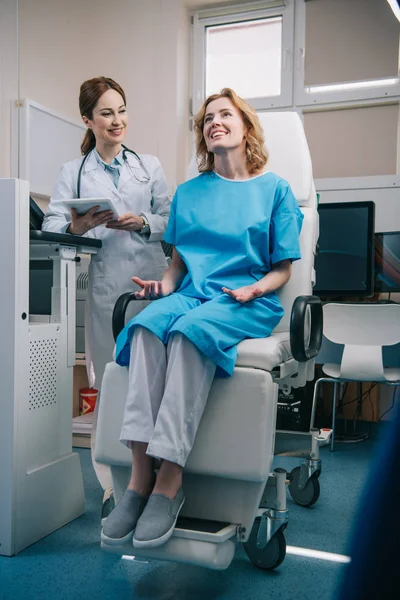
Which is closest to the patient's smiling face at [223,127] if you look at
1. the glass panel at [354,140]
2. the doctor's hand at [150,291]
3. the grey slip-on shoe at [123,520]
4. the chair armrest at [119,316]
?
the doctor's hand at [150,291]

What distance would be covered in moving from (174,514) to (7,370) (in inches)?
25.1

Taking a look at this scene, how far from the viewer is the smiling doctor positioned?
74.6 inches

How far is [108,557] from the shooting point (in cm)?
157

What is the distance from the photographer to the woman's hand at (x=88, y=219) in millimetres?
1731

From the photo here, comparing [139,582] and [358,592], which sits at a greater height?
[358,592]

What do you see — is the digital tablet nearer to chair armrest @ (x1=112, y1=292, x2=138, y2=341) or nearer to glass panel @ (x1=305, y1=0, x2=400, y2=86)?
chair armrest @ (x1=112, y1=292, x2=138, y2=341)

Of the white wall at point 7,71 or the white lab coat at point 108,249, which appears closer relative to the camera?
the white lab coat at point 108,249

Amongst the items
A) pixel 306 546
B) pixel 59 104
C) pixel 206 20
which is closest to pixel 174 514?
pixel 306 546

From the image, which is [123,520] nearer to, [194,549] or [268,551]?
[194,549]

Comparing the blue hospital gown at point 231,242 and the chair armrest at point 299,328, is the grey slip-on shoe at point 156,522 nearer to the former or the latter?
the blue hospital gown at point 231,242

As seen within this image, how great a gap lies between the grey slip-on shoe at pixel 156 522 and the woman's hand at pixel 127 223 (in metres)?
0.86

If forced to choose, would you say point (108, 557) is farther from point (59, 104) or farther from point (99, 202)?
point (59, 104)

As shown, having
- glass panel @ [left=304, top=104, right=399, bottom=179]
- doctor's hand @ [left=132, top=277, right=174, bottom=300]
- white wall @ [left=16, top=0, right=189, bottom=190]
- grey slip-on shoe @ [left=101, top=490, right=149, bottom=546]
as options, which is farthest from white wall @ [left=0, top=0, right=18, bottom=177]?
grey slip-on shoe @ [left=101, top=490, right=149, bottom=546]

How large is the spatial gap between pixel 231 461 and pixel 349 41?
3.13 metres
